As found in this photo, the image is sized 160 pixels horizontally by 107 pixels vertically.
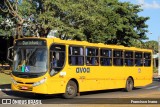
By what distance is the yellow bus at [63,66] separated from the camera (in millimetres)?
17562

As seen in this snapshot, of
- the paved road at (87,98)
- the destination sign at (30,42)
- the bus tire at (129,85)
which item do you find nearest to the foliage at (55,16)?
the bus tire at (129,85)

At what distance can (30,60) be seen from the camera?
17812mm

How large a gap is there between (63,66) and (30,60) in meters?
1.56

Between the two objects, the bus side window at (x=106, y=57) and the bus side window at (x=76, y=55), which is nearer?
the bus side window at (x=76, y=55)

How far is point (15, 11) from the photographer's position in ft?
100

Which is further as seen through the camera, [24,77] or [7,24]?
[7,24]

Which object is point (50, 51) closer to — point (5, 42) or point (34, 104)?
point (34, 104)

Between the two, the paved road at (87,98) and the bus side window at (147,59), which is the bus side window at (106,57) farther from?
the bus side window at (147,59)

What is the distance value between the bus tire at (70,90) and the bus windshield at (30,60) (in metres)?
1.73

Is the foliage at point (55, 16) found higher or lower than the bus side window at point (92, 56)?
higher

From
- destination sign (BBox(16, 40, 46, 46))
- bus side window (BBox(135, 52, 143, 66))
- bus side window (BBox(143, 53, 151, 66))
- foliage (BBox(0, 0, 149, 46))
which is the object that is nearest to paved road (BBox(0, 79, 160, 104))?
destination sign (BBox(16, 40, 46, 46))

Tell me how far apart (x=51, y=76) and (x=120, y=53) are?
6.61 m

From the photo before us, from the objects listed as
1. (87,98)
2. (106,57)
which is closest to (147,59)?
(106,57)

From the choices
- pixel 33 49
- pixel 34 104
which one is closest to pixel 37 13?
pixel 33 49
